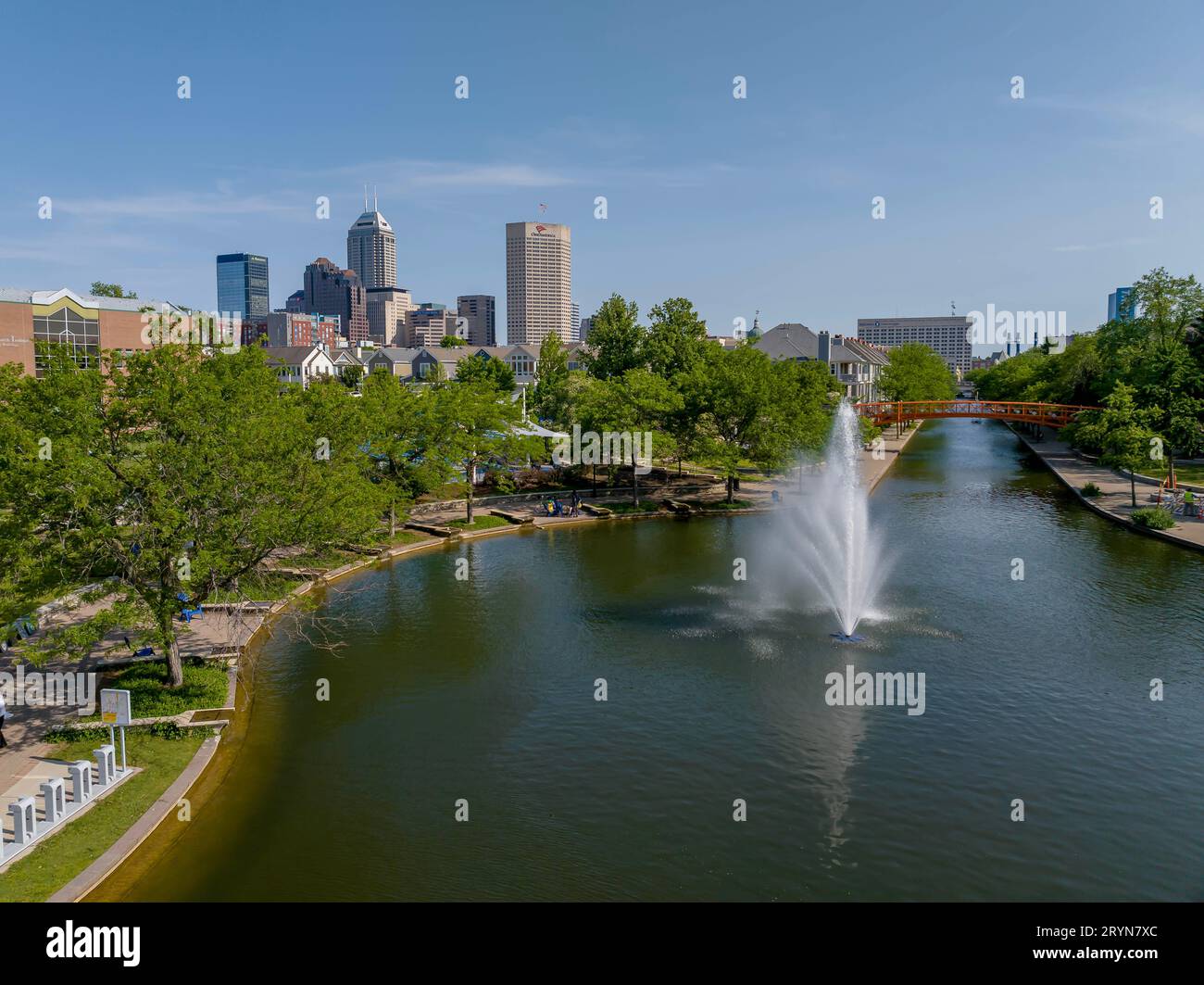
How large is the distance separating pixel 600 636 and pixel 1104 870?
16467mm

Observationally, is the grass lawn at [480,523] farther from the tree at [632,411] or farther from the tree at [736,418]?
the tree at [736,418]

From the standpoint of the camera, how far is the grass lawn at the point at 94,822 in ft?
49.3

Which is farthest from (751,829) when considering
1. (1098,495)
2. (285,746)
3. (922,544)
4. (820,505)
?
(1098,495)

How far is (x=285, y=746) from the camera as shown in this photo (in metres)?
21.3

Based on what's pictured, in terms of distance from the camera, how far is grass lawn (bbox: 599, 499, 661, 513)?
53.6 metres

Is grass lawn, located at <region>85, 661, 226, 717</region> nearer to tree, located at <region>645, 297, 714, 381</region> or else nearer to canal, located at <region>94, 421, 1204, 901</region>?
canal, located at <region>94, 421, 1204, 901</region>

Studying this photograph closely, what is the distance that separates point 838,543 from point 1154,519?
1757 centimetres

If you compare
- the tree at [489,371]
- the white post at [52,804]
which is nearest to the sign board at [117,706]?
the white post at [52,804]

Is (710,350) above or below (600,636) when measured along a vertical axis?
above

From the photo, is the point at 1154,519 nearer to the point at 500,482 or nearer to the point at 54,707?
the point at 500,482

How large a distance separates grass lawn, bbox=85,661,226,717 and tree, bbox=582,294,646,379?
62123mm

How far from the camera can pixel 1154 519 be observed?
151ft
